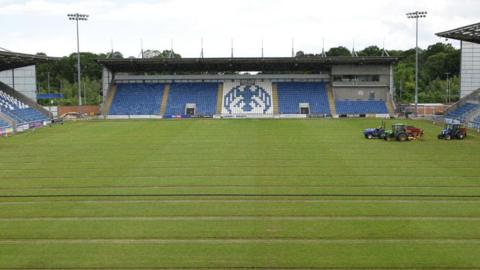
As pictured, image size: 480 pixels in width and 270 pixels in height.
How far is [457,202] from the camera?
17.5m

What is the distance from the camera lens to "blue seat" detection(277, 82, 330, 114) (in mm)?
66875

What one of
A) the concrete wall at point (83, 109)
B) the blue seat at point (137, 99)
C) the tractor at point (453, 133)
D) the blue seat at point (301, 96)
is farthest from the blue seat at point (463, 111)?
the concrete wall at point (83, 109)

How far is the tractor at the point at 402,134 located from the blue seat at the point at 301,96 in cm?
3061

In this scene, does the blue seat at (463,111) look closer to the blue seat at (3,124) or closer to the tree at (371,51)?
the blue seat at (3,124)

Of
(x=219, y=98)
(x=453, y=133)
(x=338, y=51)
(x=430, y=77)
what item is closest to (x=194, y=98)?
(x=219, y=98)

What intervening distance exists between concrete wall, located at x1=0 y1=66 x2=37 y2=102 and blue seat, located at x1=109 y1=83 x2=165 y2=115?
33.7ft

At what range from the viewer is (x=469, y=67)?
209ft

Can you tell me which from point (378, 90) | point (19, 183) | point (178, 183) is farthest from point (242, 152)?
point (378, 90)

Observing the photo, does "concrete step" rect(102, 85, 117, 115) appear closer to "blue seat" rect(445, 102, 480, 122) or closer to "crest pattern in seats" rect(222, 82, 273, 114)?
"crest pattern in seats" rect(222, 82, 273, 114)

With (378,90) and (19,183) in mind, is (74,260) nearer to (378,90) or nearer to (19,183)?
(19,183)

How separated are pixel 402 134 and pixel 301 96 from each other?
35.2 metres

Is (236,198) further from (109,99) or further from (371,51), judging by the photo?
(371,51)

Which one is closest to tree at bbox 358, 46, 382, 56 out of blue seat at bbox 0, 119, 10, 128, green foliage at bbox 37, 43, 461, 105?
green foliage at bbox 37, 43, 461, 105

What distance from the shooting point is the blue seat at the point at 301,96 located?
66.9 meters
